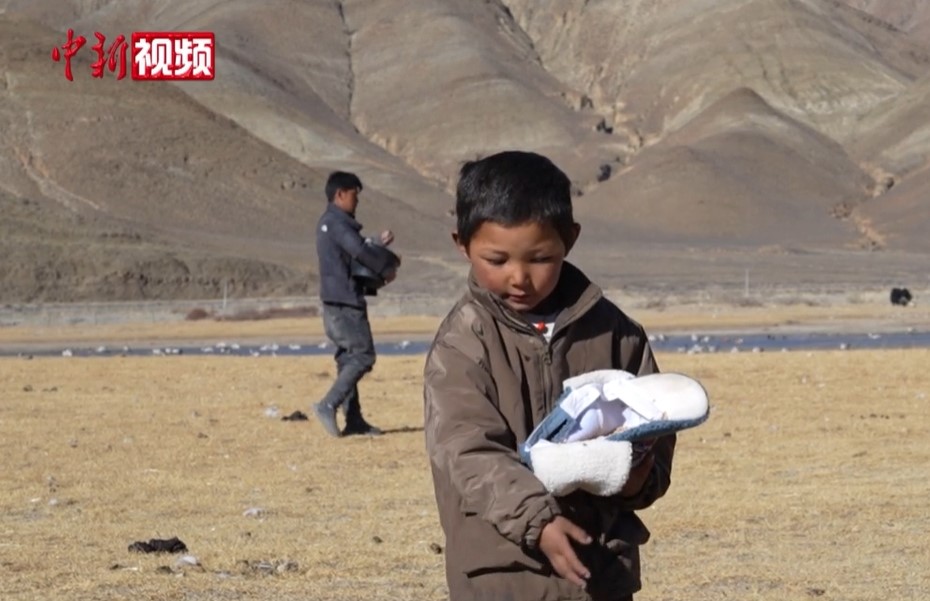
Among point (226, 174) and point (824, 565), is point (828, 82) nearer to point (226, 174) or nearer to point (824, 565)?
point (226, 174)

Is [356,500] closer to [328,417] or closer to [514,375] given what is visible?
[328,417]

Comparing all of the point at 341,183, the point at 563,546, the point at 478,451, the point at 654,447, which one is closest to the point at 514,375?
the point at 478,451

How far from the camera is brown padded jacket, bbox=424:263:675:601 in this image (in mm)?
4426

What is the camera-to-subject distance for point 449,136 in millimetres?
147875

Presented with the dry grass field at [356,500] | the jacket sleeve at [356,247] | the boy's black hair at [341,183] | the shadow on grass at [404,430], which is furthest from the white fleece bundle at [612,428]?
the shadow on grass at [404,430]

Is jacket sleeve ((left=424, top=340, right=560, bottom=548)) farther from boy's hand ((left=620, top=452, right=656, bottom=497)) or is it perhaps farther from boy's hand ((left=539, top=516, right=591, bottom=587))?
boy's hand ((left=620, top=452, right=656, bottom=497))

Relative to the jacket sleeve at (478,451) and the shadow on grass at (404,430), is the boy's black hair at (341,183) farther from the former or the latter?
the jacket sleeve at (478,451)

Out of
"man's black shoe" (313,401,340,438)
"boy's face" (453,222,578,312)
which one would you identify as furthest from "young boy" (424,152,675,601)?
"man's black shoe" (313,401,340,438)

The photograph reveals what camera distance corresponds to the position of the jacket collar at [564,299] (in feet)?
14.7

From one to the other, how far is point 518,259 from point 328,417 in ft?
31.9

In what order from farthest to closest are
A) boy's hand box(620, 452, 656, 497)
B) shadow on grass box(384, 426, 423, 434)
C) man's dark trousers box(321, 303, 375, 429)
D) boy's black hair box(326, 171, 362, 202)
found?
1. shadow on grass box(384, 426, 423, 434)
2. man's dark trousers box(321, 303, 375, 429)
3. boy's black hair box(326, 171, 362, 202)
4. boy's hand box(620, 452, 656, 497)

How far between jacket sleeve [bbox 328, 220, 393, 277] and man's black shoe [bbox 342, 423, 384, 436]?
138 centimetres

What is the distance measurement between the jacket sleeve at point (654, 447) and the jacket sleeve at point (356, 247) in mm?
8657

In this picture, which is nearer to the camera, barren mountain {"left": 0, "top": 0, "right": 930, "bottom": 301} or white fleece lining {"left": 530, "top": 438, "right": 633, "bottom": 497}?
white fleece lining {"left": 530, "top": 438, "right": 633, "bottom": 497}
